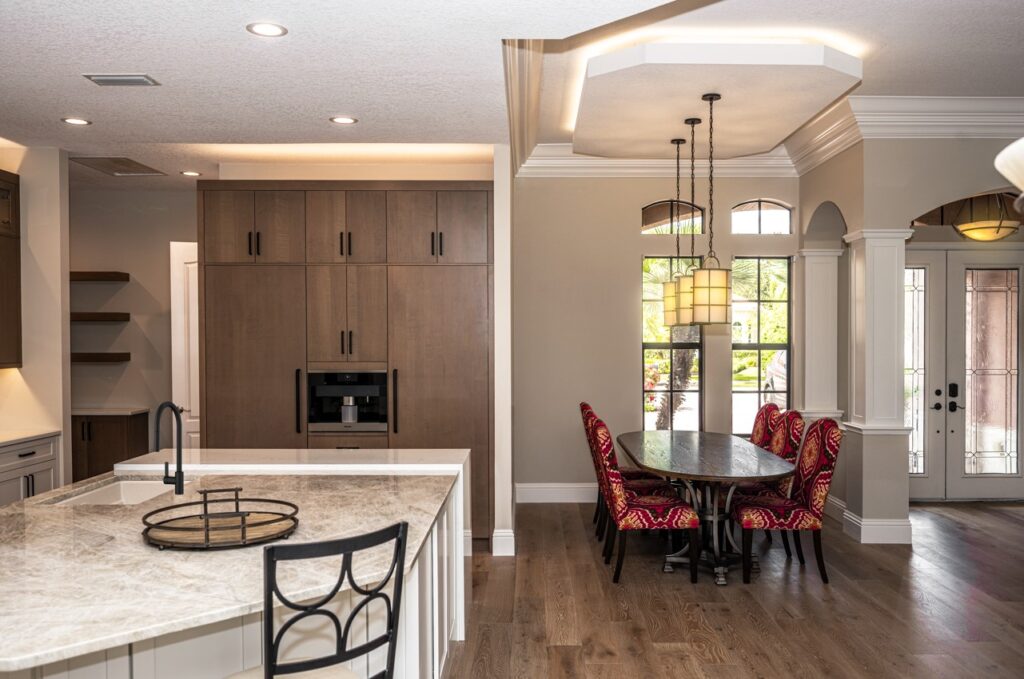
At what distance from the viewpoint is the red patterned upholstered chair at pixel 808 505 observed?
4.16 metres

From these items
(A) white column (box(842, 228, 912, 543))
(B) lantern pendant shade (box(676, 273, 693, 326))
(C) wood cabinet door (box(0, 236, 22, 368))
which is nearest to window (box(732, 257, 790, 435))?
(A) white column (box(842, 228, 912, 543))

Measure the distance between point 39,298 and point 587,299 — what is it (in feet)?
13.2

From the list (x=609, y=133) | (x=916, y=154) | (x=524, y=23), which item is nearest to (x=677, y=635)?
(x=524, y=23)

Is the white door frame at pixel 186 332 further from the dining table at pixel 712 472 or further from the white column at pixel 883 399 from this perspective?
the white column at pixel 883 399

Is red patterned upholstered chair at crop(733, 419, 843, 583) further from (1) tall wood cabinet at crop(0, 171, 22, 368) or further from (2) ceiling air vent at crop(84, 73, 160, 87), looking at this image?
(1) tall wood cabinet at crop(0, 171, 22, 368)

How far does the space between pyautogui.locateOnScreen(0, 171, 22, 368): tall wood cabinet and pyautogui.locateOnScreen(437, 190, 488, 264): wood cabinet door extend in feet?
8.88

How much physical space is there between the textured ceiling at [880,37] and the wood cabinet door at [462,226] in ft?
2.78

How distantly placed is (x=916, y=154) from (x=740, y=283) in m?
1.79

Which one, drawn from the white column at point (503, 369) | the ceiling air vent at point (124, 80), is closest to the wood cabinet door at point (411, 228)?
the white column at point (503, 369)

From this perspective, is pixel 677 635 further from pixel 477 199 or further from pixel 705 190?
pixel 705 190

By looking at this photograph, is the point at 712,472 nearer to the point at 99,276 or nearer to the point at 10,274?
the point at 10,274

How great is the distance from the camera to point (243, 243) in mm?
5082

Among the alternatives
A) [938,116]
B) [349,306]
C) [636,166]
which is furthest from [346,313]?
[938,116]

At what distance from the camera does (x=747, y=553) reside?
4270 millimetres
